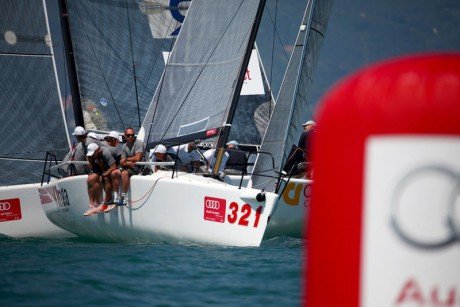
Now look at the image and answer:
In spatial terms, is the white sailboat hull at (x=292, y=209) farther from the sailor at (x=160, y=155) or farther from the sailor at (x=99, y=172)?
the sailor at (x=99, y=172)

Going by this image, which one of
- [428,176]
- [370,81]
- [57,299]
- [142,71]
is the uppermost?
[142,71]

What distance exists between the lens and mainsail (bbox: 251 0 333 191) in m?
9.68

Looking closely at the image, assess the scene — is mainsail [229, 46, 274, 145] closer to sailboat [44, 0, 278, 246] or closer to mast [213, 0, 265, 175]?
sailboat [44, 0, 278, 246]

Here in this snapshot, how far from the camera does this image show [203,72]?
9.52 metres

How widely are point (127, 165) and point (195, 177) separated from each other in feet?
2.30

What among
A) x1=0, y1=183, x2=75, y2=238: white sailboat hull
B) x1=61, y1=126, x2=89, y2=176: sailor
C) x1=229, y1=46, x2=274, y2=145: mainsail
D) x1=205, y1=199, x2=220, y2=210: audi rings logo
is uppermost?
x1=229, y1=46, x2=274, y2=145: mainsail

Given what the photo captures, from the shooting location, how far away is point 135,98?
12.2 meters

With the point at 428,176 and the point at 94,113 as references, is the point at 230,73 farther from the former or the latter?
the point at 428,176

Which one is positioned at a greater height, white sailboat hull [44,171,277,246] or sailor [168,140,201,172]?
sailor [168,140,201,172]

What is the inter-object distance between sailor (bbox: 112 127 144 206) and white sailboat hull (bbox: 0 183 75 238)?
6.77 ft

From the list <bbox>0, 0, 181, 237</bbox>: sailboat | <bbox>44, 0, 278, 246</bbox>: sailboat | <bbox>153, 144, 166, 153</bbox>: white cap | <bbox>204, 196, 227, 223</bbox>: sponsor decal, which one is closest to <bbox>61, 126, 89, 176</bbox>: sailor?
<bbox>44, 0, 278, 246</bbox>: sailboat

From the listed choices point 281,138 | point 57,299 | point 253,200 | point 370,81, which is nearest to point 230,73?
point 281,138

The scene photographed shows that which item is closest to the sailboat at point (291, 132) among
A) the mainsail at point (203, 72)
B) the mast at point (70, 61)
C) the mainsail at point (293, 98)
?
the mainsail at point (293, 98)

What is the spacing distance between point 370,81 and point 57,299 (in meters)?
3.14
